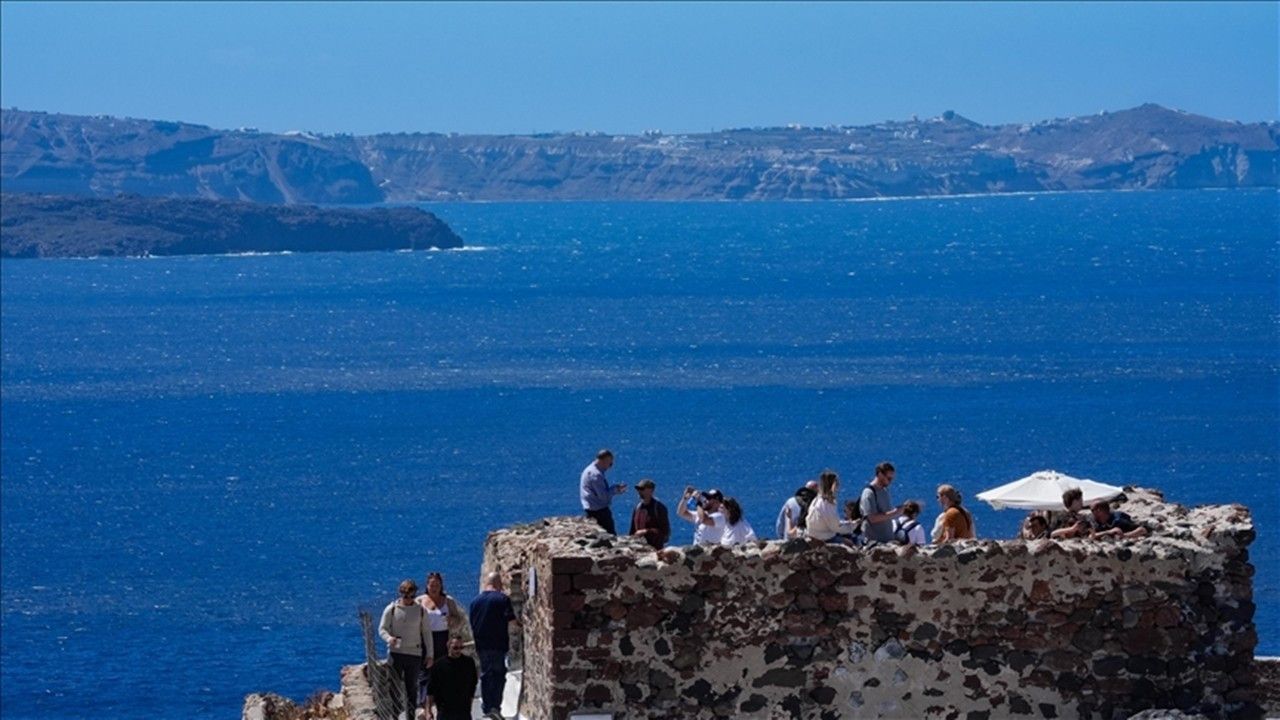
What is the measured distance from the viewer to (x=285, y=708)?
79.5 ft

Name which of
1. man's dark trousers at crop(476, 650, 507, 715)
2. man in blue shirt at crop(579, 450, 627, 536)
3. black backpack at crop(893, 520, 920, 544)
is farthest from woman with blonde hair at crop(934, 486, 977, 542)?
man in blue shirt at crop(579, 450, 627, 536)

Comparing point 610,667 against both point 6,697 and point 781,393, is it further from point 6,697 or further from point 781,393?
point 781,393

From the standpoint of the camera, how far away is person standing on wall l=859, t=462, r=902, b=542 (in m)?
17.3

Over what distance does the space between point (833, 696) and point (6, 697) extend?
150ft

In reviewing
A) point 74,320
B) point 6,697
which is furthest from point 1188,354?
point 74,320

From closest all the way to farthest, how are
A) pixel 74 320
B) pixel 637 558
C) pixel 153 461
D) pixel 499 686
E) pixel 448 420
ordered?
1. pixel 637 558
2. pixel 499 686
3. pixel 153 461
4. pixel 448 420
5. pixel 74 320

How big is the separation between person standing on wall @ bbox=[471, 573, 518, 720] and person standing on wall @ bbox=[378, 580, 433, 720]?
20.3 inches

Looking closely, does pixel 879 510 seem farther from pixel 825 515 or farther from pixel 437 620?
pixel 437 620

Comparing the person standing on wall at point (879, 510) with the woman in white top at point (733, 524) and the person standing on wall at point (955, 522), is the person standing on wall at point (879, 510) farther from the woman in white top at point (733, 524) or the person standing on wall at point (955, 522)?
the woman in white top at point (733, 524)

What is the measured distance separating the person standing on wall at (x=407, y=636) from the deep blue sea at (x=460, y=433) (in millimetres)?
32236

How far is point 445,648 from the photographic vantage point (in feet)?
56.7

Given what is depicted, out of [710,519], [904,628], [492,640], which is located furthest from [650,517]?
[904,628]

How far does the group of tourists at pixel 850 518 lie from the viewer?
648 inches

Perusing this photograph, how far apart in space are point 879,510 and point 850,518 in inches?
14.9
